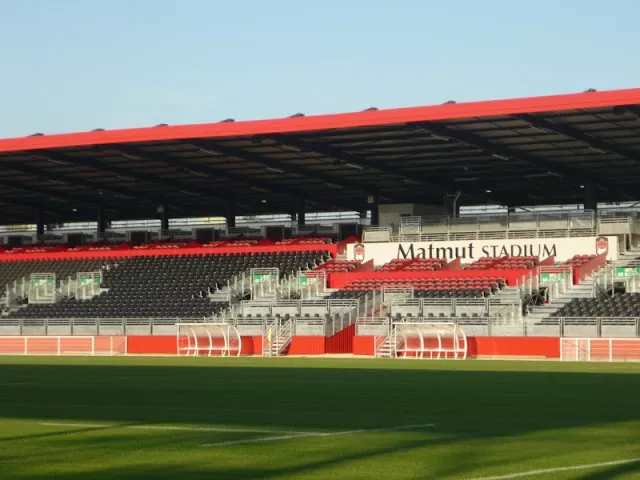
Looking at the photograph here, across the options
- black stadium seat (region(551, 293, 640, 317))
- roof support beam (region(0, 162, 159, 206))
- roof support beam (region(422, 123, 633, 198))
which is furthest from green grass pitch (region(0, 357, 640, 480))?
roof support beam (region(0, 162, 159, 206))

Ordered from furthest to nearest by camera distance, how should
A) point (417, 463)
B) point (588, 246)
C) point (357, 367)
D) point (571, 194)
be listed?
point (571, 194) < point (588, 246) < point (357, 367) < point (417, 463)

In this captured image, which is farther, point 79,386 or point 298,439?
point 79,386

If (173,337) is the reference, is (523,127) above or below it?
above

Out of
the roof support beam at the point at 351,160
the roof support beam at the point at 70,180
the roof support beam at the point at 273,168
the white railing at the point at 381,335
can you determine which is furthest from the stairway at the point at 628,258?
the roof support beam at the point at 70,180

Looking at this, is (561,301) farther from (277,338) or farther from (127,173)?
(127,173)

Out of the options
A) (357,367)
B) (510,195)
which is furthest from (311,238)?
(357,367)

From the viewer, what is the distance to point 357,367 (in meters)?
33.9

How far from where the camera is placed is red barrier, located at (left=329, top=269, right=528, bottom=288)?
52438 mm

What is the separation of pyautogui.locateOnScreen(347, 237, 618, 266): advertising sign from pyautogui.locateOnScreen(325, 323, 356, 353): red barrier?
35.4ft

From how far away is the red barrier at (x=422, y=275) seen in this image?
52.4 metres

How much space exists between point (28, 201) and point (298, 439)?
64357 mm

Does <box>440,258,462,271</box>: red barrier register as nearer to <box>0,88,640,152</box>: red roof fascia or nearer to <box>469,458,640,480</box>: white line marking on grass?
<box>0,88,640,152</box>: red roof fascia

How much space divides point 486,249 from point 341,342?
11.7 metres

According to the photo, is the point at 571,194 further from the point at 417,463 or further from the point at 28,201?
the point at 417,463
